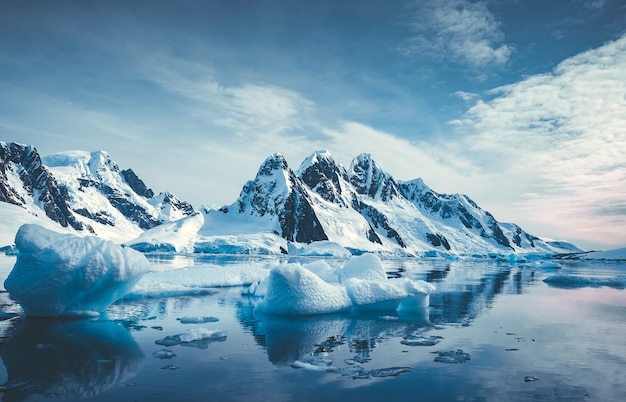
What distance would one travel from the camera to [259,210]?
452ft

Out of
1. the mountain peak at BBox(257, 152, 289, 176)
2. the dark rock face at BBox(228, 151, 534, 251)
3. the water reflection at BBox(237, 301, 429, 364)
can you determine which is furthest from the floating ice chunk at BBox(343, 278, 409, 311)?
the mountain peak at BBox(257, 152, 289, 176)

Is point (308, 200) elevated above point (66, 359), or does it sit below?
above

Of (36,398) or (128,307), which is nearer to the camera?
(36,398)

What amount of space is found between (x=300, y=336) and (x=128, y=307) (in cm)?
838

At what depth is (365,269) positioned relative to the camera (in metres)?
21.1

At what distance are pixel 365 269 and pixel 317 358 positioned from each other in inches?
437

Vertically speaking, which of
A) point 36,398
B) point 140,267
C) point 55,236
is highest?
point 55,236

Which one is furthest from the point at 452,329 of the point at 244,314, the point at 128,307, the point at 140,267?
the point at 128,307

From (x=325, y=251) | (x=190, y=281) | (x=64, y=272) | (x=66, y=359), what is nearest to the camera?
(x=66, y=359)

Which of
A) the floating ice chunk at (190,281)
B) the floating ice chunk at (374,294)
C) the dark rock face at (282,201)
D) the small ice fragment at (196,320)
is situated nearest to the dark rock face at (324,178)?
the dark rock face at (282,201)

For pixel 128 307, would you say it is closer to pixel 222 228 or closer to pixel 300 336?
pixel 300 336

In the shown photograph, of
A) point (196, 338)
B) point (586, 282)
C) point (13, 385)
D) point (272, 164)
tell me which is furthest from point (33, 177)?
point (13, 385)

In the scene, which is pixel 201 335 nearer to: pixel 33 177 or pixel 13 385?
pixel 13 385

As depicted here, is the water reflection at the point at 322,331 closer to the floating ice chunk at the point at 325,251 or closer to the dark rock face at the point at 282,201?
the floating ice chunk at the point at 325,251
